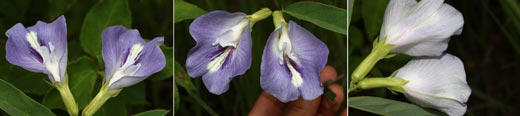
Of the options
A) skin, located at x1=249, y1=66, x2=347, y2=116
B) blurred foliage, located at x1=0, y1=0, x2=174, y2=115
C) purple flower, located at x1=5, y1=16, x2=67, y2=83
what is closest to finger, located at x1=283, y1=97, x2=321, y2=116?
skin, located at x1=249, y1=66, x2=347, y2=116

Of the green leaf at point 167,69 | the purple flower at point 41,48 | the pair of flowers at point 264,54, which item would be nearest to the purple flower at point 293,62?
the pair of flowers at point 264,54

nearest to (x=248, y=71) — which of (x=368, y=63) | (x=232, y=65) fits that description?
(x=232, y=65)

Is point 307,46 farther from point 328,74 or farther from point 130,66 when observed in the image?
point 130,66

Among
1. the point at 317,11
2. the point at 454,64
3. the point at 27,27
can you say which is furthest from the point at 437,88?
the point at 27,27

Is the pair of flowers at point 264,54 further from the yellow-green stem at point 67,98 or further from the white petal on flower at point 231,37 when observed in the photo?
the yellow-green stem at point 67,98

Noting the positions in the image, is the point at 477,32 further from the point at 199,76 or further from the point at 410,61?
the point at 199,76

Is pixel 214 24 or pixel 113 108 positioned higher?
pixel 214 24
